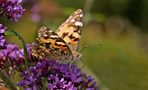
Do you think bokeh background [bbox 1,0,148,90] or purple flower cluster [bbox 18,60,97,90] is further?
bokeh background [bbox 1,0,148,90]

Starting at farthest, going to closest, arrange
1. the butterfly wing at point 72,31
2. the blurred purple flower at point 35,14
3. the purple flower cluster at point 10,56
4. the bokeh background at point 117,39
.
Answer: the bokeh background at point 117,39 < the blurred purple flower at point 35,14 < the purple flower cluster at point 10,56 < the butterfly wing at point 72,31

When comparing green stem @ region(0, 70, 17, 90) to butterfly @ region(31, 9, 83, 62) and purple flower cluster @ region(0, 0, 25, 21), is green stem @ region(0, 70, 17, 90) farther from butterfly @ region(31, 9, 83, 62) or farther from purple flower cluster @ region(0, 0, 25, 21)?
purple flower cluster @ region(0, 0, 25, 21)

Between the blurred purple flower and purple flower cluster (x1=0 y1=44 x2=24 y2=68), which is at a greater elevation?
the blurred purple flower

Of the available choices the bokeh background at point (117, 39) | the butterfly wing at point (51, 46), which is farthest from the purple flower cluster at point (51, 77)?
the bokeh background at point (117, 39)

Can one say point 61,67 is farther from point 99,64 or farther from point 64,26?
point 99,64

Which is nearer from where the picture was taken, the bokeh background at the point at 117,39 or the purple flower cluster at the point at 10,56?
the purple flower cluster at the point at 10,56

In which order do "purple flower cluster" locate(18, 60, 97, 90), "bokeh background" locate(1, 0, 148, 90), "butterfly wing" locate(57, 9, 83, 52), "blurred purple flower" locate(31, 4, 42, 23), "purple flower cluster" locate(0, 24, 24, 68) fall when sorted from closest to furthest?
"purple flower cluster" locate(18, 60, 97, 90), "butterfly wing" locate(57, 9, 83, 52), "purple flower cluster" locate(0, 24, 24, 68), "blurred purple flower" locate(31, 4, 42, 23), "bokeh background" locate(1, 0, 148, 90)

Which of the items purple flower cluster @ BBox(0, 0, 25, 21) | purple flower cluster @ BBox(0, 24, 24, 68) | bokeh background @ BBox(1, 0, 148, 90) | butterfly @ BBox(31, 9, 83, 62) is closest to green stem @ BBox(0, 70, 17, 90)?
purple flower cluster @ BBox(0, 24, 24, 68)

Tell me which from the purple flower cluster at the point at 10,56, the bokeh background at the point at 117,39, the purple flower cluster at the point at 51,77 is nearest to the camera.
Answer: the purple flower cluster at the point at 51,77

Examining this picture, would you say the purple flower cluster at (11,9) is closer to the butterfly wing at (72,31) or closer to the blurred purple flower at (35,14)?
the butterfly wing at (72,31)
